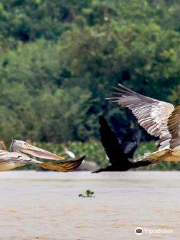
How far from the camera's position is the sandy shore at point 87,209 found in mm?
15930

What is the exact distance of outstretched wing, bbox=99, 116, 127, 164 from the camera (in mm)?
14743

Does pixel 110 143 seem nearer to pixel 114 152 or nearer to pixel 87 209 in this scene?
pixel 114 152

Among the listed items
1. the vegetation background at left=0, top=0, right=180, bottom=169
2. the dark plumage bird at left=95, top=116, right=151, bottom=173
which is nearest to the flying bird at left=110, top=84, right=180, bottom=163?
the dark plumage bird at left=95, top=116, right=151, bottom=173

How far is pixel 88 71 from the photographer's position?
53.7m

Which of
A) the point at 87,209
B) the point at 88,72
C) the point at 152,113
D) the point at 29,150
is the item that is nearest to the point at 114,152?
the point at 152,113

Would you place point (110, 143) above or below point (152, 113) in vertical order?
below

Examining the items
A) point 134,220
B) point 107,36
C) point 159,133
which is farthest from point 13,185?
point 107,36

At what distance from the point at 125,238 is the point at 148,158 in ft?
3.69

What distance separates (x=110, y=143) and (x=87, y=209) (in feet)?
17.8

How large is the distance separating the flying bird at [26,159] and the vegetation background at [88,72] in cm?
2845

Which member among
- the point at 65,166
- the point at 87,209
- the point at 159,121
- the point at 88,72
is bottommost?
the point at 88,72

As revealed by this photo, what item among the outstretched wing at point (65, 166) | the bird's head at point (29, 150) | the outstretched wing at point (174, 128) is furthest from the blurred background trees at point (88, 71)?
the outstretched wing at point (65, 166)

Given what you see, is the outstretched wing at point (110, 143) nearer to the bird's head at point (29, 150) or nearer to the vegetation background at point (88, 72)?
the bird's head at point (29, 150)

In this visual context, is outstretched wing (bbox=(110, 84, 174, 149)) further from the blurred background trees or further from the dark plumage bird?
the blurred background trees
